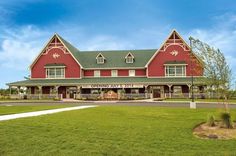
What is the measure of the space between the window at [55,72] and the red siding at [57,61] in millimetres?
649

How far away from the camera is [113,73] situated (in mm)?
52719

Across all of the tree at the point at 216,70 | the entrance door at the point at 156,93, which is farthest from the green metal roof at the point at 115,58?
the tree at the point at 216,70

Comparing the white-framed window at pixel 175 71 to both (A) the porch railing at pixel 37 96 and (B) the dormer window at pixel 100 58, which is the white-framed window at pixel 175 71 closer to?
(B) the dormer window at pixel 100 58

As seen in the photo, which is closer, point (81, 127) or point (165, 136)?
point (165, 136)

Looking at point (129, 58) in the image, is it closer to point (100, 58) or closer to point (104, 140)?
point (100, 58)

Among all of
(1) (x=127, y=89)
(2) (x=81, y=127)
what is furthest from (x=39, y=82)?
(2) (x=81, y=127)

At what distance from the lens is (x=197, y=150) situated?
8766mm

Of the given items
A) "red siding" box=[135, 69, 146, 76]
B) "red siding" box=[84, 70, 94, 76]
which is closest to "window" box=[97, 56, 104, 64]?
"red siding" box=[84, 70, 94, 76]

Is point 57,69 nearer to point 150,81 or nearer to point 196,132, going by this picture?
point 150,81

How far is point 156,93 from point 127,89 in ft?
18.1

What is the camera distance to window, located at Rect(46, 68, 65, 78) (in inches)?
2066

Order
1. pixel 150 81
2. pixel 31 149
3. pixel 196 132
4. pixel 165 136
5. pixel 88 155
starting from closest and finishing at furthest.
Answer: pixel 88 155
pixel 31 149
pixel 165 136
pixel 196 132
pixel 150 81

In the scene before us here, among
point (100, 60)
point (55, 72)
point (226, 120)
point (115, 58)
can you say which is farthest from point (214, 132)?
point (55, 72)

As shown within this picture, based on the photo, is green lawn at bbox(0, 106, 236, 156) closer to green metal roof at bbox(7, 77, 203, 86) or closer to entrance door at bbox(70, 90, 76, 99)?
green metal roof at bbox(7, 77, 203, 86)
